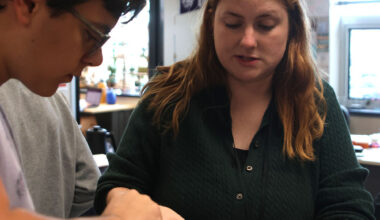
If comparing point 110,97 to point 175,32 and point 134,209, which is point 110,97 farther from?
point 134,209

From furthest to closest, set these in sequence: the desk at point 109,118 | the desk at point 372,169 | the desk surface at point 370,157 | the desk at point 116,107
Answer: the desk at point 109,118 < the desk at point 116,107 < the desk at point 372,169 < the desk surface at point 370,157

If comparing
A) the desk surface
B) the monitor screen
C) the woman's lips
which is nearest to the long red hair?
the woman's lips

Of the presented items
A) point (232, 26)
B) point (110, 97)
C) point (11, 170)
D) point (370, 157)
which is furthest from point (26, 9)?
point (110, 97)

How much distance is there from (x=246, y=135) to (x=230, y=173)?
0.14 metres

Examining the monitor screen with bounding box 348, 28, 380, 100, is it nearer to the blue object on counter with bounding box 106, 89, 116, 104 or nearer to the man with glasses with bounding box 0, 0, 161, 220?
the blue object on counter with bounding box 106, 89, 116, 104

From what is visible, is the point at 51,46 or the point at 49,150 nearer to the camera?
the point at 51,46

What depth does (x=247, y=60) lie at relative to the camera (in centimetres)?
119

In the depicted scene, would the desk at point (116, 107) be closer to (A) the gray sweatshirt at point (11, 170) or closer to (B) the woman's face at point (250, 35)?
(B) the woman's face at point (250, 35)

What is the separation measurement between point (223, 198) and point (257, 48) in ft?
1.37

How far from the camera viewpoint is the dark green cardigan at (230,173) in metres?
1.12

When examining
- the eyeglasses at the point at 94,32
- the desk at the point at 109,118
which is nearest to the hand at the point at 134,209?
the eyeglasses at the point at 94,32

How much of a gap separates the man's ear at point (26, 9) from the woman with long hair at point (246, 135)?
A: 2.06ft

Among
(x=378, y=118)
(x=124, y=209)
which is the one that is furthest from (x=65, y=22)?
(x=378, y=118)

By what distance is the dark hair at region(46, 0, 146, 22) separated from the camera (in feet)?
2.03
